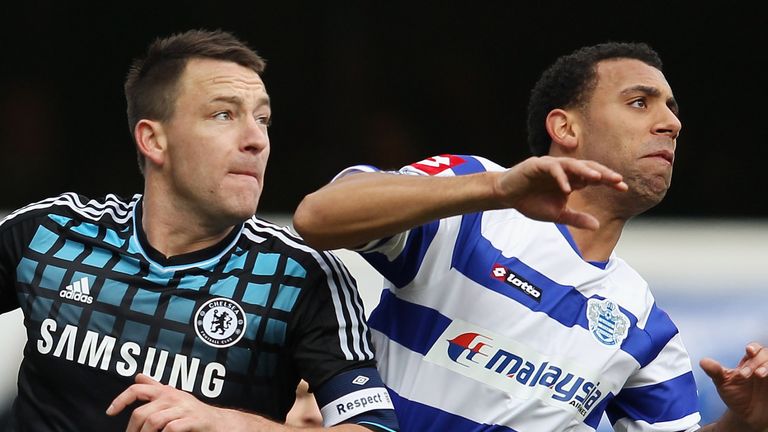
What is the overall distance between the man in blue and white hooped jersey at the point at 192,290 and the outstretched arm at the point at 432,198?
286 millimetres

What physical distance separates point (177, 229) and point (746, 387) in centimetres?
159

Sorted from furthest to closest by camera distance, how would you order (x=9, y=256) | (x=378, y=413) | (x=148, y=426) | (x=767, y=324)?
(x=767, y=324)
(x=9, y=256)
(x=378, y=413)
(x=148, y=426)

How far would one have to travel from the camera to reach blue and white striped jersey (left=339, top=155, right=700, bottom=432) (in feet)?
12.6

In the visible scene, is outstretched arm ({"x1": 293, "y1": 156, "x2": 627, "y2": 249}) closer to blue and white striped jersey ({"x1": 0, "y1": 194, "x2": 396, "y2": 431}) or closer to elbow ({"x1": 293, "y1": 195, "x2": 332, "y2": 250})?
elbow ({"x1": 293, "y1": 195, "x2": 332, "y2": 250})

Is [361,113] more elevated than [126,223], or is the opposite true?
[361,113]

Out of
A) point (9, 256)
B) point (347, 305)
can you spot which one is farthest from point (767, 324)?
point (9, 256)

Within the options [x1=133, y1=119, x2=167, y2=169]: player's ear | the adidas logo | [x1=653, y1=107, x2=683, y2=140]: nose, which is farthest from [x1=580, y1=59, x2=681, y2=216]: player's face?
the adidas logo

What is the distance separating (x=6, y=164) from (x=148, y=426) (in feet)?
16.7

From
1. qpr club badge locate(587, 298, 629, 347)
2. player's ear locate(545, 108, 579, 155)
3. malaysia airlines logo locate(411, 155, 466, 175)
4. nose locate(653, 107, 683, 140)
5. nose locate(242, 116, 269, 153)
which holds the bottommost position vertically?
qpr club badge locate(587, 298, 629, 347)

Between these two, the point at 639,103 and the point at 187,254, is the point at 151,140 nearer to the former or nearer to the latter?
the point at 187,254

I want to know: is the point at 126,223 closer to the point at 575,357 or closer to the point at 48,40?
the point at 575,357

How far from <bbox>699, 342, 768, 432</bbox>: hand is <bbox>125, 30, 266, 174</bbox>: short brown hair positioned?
1518 mm

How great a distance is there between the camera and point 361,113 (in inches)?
324

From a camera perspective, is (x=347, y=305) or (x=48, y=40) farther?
(x=48, y=40)
